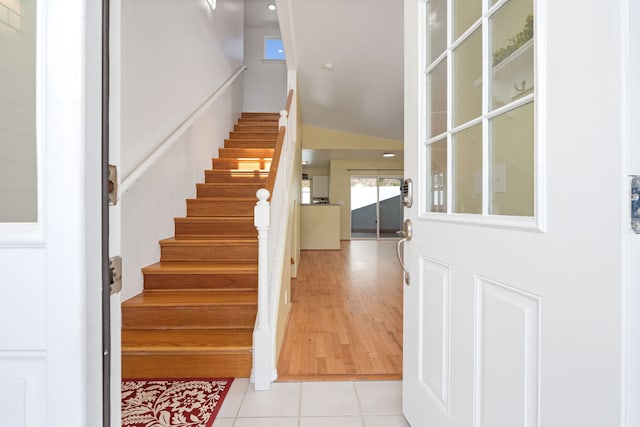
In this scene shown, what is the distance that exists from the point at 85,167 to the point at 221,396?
1.60 meters

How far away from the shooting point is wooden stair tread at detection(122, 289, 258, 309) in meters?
2.15

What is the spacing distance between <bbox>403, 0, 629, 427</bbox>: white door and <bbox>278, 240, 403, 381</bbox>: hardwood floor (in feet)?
2.44

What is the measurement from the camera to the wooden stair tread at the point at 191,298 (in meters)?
2.15

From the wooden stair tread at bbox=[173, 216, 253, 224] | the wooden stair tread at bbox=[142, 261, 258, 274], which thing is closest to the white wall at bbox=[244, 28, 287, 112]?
the wooden stair tread at bbox=[173, 216, 253, 224]

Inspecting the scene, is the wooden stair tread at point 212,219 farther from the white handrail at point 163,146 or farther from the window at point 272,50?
the window at point 272,50

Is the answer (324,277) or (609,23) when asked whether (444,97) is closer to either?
(609,23)

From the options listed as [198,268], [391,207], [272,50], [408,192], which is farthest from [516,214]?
[391,207]

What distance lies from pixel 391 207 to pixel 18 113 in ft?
35.2

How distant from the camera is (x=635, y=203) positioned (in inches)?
19.0

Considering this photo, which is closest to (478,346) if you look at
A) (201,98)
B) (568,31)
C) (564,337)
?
(564,337)

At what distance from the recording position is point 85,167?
1.71 ft

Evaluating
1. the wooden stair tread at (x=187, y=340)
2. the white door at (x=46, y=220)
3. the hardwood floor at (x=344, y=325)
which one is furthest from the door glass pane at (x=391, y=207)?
the white door at (x=46, y=220)

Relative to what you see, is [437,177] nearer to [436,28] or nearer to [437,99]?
[437,99]

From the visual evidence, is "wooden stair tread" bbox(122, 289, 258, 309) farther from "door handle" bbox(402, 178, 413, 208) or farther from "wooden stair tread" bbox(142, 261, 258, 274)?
"door handle" bbox(402, 178, 413, 208)
